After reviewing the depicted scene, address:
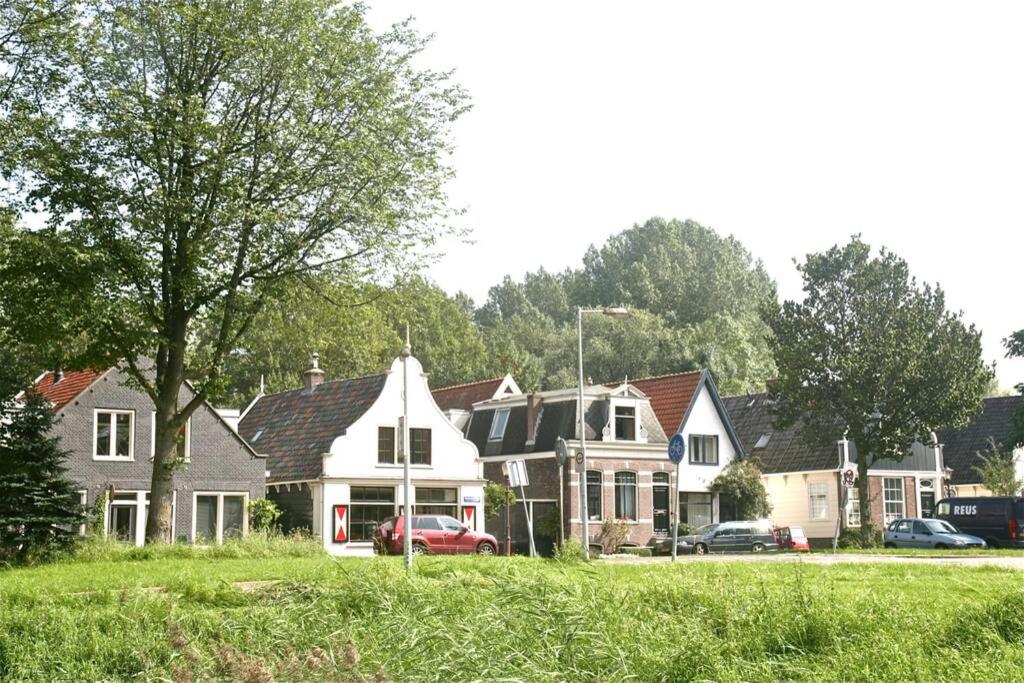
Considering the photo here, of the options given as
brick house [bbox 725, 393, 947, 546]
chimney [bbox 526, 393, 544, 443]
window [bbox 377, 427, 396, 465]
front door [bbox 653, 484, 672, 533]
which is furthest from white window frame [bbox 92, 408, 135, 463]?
brick house [bbox 725, 393, 947, 546]

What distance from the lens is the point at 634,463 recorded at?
163ft

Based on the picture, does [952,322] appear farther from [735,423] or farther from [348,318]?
[348,318]

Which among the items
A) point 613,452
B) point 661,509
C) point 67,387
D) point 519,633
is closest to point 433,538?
point 613,452

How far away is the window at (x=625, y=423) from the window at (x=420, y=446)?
795 cm

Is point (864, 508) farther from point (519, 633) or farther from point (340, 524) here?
point (519, 633)

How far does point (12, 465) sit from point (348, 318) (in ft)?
32.9

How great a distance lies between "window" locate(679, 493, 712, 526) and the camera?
52.1 metres

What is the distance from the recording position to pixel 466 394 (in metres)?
54.9

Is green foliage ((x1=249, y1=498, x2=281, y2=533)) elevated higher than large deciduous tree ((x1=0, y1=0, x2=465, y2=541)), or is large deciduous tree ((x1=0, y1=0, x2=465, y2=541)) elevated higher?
large deciduous tree ((x1=0, y1=0, x2=465, y2=541))

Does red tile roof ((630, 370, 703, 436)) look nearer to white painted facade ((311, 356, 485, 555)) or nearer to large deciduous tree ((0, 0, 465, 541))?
white painted facade ((311, 356, 485, 555))

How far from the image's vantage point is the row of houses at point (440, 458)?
140 ft

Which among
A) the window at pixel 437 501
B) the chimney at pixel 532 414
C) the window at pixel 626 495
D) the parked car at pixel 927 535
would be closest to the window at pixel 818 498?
the parked car at pixel 927 535

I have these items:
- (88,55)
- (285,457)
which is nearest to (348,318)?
(88,55)

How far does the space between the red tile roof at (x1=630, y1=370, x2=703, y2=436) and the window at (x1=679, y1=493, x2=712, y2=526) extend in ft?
9.54
